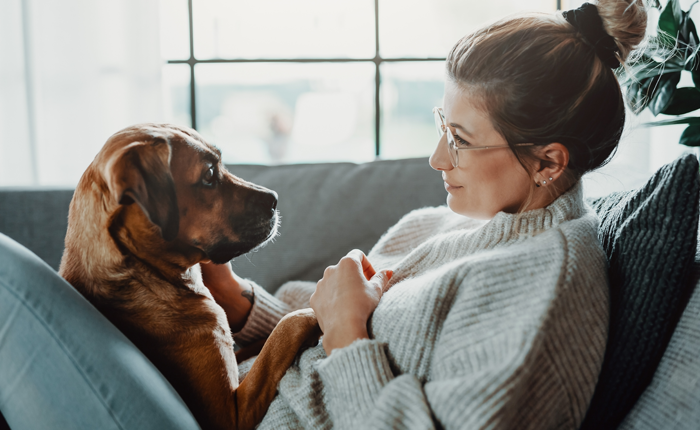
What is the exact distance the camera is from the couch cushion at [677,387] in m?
0.70

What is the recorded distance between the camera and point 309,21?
269 centimetres

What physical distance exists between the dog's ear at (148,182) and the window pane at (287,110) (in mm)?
A: 1877

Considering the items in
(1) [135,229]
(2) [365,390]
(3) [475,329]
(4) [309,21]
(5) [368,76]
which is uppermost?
(4) [309,21]

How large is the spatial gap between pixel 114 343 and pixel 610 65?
1.09 meters

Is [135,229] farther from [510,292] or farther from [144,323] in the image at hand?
[510,292]

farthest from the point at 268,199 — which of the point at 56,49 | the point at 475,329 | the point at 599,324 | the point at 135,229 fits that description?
the point at 56,49

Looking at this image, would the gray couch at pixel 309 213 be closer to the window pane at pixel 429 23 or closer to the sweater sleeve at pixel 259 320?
the sweater sleeve at pixel 259 320

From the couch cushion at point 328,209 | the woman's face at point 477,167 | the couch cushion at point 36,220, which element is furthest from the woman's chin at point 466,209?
the couch cushion at point 36,220

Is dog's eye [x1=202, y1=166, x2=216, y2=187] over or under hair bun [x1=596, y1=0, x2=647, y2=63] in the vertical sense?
under

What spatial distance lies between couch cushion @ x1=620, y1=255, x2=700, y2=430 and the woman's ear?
0.30 metres

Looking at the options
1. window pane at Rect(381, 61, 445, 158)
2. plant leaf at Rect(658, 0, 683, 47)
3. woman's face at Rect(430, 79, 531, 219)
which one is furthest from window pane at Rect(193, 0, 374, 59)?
woman's face at Rect(430, 79, 531, 219)

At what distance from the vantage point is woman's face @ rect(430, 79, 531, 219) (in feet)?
3.25

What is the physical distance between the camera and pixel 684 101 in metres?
1.40

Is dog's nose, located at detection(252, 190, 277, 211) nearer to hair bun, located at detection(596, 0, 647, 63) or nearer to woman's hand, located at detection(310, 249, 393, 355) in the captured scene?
woman's hand, located at detection(310, 249, 393, 355)
